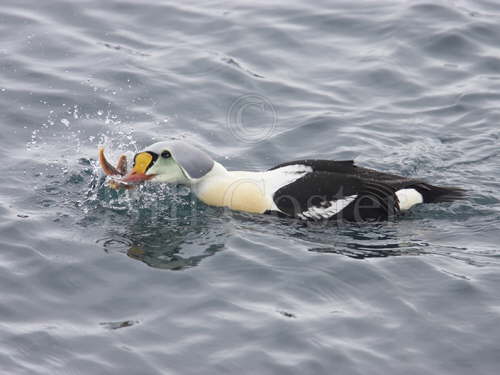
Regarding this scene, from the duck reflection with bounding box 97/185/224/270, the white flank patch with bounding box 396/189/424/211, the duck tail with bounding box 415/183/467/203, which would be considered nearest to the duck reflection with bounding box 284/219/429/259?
the white flank patch with bounding box 396/189/424/211

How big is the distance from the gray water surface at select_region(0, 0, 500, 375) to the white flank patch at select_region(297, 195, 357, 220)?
13cm

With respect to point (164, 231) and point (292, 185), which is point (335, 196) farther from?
point (164, 231)

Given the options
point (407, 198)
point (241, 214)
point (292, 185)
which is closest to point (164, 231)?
point (241, 214)

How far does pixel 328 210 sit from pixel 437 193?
104 cm

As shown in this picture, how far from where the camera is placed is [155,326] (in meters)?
6.00

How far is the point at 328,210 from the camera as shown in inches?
293

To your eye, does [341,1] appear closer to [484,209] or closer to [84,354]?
[484,209]

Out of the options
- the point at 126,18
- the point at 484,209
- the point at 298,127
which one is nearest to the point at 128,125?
the point at 298,127

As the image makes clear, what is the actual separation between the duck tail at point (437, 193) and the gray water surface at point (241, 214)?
104mm

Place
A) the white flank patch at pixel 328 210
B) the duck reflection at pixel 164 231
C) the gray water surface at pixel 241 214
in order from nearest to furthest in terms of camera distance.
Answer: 1. the gray water surface at pixel 241 214
2. the duck reflection at pixel 164 231
3. the white flank patch at pixel 328 210

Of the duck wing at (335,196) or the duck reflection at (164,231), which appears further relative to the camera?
the duck wing at (335,196)

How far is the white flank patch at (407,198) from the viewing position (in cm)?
771

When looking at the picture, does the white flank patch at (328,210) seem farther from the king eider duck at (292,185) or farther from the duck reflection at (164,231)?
the duck reflection at (164,231)

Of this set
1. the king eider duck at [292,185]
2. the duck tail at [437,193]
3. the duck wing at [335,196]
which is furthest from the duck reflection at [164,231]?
the duck tail at [437,193]
